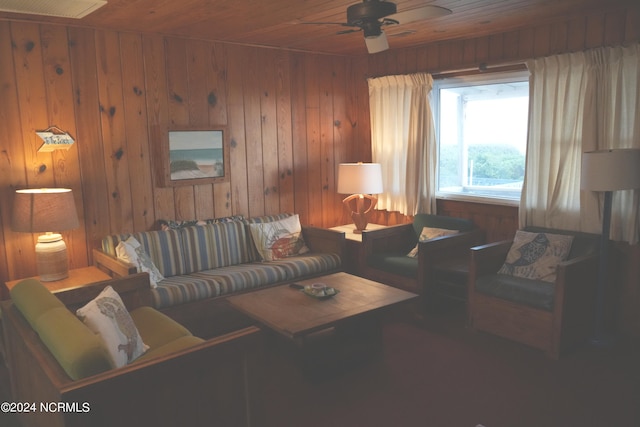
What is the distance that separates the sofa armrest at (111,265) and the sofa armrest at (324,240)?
1.72 meters

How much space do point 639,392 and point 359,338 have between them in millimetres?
1588

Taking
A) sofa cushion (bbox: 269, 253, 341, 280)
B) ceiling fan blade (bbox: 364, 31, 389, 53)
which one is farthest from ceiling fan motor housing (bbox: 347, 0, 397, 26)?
sofa cushion (bbox: 269, 253, 341, 280)

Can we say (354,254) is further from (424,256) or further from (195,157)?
(195,157)

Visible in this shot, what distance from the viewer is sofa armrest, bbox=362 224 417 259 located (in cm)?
441

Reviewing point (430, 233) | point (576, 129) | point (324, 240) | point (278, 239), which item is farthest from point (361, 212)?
point (576, 129)

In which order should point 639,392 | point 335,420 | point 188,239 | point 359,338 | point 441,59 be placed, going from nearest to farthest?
point 335,420 < point 639,392 < point 359,338 < point 188,239 < point 441,59

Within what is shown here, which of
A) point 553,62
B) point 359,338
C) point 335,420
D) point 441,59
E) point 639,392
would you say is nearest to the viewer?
point 335,420

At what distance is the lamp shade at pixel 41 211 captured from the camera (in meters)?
3.22

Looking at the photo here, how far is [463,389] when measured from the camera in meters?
2.91

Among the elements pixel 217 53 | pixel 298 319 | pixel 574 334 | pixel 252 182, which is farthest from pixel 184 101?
pixel 574 334

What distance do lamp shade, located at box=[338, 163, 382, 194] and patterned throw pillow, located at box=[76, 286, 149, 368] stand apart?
2603 mm

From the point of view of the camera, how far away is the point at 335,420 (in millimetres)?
2629

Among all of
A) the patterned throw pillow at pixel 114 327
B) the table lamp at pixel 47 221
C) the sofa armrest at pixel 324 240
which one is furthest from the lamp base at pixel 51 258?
the sofa armrest at pixel 324 240

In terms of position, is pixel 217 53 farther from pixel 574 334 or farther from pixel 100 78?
pixel 574 334
